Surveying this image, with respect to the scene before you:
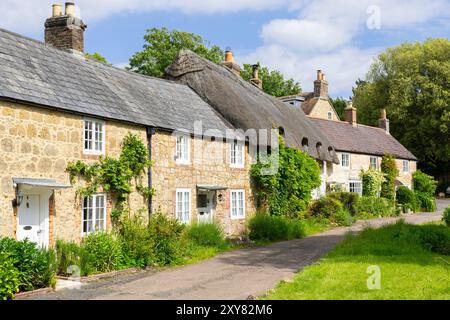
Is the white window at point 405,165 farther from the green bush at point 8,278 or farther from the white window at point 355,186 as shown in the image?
the green bush at point 8,278

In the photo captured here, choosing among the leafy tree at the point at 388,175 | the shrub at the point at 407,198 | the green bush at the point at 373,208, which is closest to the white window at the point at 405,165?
the leafy tree at the point at 388,175

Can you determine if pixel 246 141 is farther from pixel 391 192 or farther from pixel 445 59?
pixel 445 59

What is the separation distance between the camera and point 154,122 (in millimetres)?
19125

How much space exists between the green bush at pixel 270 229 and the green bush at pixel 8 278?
1227cm

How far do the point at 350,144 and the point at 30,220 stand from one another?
29.2 metres

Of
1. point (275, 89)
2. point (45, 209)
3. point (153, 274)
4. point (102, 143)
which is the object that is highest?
point (275, 89)

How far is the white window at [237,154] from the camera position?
23891 mm

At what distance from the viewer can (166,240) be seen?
672 inches

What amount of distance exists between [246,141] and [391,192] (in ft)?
63.4

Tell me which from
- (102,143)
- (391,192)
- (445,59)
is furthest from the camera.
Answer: (445,59)

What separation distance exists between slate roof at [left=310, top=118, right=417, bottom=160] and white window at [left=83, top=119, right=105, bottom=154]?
2372 centimetres

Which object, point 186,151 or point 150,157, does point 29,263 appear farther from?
point 186,151

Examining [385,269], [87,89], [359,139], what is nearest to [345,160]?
[359,139]
